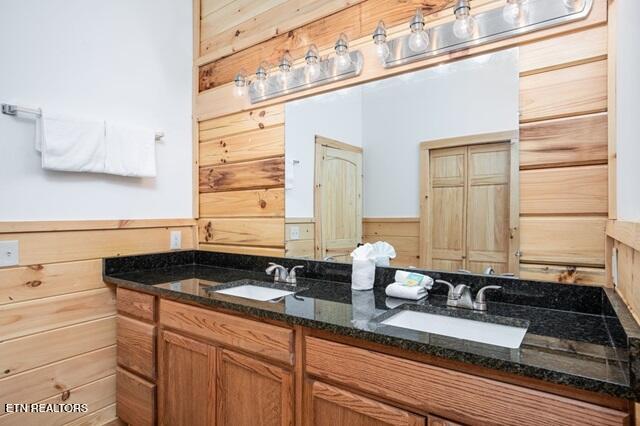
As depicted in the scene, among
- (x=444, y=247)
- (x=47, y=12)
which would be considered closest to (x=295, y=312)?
(x=444, y=247)

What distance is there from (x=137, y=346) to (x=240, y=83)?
1521 millimetres

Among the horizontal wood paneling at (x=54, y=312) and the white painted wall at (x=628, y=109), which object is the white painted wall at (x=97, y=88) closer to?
the horizontal wood paneling at (x=54, y=312)

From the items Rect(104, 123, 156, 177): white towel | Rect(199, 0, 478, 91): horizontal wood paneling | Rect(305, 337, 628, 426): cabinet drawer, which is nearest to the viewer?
Rect(305, 337, 628, 426): cabinet drawer

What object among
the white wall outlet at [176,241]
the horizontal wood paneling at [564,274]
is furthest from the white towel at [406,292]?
the white wall outlet at [176,241]

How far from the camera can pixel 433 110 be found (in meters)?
1.60

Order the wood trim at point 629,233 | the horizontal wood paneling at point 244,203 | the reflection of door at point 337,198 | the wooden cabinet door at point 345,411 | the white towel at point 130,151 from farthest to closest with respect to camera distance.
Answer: the horizontal wood paneling at point 244,203 → the white towel at point 130,151 → the reflection of door at point 337,198 → the wooden cabinet door at point 345,411 → the wood trim at point 629,233

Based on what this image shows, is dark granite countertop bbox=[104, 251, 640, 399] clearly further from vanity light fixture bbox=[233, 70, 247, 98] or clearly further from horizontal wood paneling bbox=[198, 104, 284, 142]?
vanity light fixture bbox=[233, 70, 247, 98]

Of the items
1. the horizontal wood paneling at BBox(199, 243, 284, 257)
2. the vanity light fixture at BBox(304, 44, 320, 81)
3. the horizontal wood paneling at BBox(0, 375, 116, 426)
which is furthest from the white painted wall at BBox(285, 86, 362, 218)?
the horizontal wood paneling at BBox(0, 375, 116, 426)

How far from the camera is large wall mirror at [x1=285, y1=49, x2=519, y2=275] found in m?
1.40

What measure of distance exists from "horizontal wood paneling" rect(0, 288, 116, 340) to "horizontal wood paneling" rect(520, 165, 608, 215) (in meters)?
2.10

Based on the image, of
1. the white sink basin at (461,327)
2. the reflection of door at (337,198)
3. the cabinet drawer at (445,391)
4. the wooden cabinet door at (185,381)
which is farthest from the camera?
the reflection of door at (337,198)

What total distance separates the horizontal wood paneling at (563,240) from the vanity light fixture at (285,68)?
1.34 metres

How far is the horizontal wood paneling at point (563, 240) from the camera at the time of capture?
3.95 ft

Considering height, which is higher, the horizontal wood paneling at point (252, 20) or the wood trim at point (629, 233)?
the horizontal wood paneling at point (252, 20)
